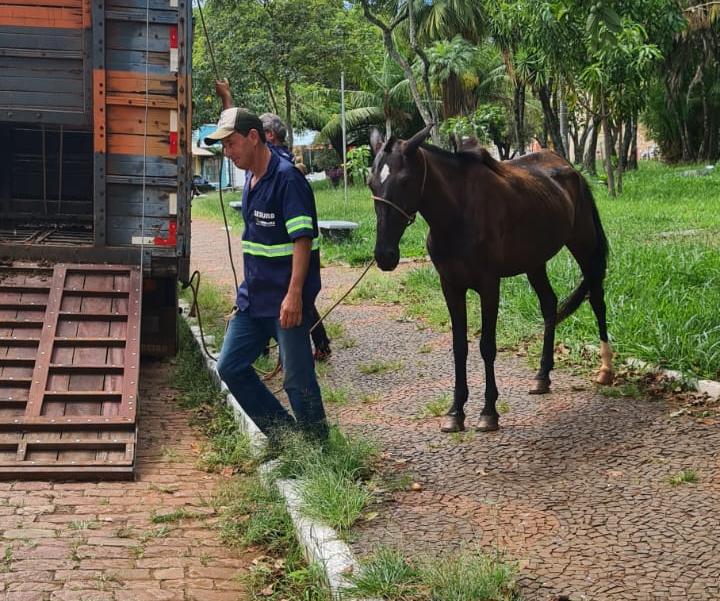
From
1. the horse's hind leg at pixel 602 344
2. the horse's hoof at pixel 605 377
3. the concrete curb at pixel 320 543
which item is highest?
the horse's hind leg at pixel 602 344

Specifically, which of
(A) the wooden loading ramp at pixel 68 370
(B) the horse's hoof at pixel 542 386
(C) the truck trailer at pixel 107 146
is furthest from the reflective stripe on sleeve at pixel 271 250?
(B) the horse's hoof at pixel 542 386

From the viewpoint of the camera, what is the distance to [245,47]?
2366 cm

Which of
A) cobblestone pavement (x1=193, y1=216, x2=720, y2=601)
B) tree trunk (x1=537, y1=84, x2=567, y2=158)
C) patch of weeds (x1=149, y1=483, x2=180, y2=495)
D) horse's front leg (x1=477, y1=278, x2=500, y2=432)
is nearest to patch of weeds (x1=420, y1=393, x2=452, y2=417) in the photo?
cobblestone pavement (x1=193, y1=216, x2=720, y2=601)

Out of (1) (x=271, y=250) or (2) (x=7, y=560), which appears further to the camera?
(1) (x=271, y=250)

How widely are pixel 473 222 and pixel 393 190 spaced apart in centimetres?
66

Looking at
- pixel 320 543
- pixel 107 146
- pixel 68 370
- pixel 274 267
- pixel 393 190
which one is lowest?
pixel 320 543

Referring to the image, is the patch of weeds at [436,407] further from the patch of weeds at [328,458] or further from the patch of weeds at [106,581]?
the patch of weeds at [106,581]

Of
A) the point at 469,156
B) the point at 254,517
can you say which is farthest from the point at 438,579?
the point at 469,156

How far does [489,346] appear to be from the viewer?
18.7 ft

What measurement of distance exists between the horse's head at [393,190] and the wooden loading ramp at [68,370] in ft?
6.57

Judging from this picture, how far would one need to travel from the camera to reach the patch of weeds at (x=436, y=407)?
20.1ft

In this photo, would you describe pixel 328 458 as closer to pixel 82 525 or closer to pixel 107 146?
pixel 82 525

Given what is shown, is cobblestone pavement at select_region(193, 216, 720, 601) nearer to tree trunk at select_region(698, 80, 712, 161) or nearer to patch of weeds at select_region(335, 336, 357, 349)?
patch of weeds at select_region(335, 336, 357, 349)

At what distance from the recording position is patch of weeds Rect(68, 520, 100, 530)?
4.54 metres
